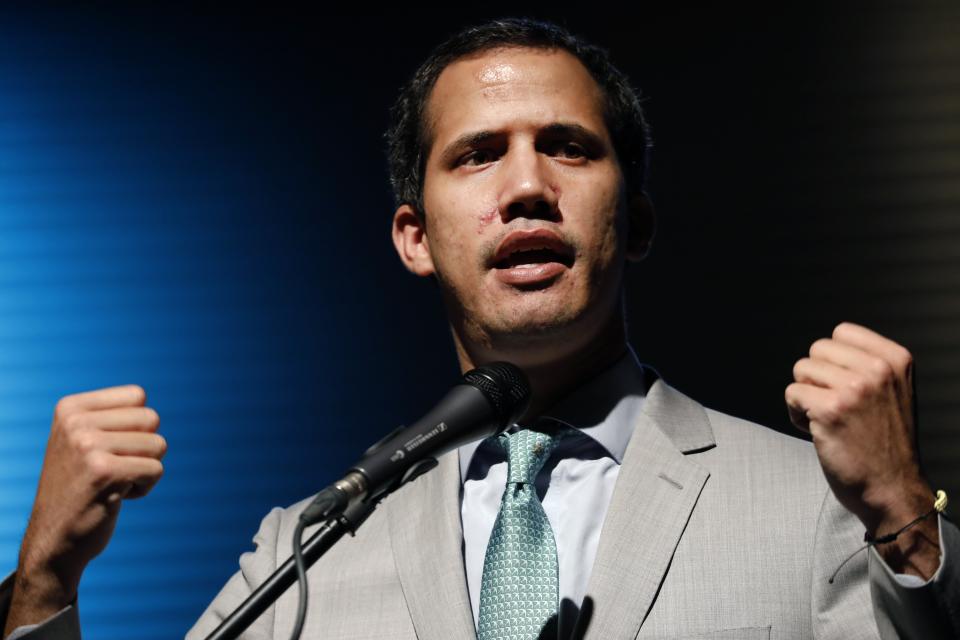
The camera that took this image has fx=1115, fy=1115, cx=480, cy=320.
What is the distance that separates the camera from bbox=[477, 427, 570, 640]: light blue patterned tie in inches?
67.2

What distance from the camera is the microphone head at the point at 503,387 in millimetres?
1409

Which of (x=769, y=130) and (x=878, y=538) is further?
(x=769, y=130)

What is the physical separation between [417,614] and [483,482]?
30 cm

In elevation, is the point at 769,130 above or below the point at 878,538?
above

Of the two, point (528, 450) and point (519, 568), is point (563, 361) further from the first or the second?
point (519, 568)

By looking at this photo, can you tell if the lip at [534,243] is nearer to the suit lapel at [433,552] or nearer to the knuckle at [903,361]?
the suit lapel at [433,552]

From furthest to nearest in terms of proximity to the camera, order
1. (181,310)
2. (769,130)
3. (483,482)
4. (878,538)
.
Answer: (181,310)
(769,130)
(483,482)
(878,538)

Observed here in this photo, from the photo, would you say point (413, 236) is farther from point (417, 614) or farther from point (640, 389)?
point (417, 614)

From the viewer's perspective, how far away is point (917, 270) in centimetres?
251

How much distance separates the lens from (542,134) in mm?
2041

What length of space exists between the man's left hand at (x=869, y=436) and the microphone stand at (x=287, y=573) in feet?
1.78

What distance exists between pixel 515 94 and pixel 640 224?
40cm

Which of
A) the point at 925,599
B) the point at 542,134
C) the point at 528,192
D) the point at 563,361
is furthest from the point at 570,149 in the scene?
the point at 925,599

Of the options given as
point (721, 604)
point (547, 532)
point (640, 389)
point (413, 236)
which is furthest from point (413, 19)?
point (721, 604)
